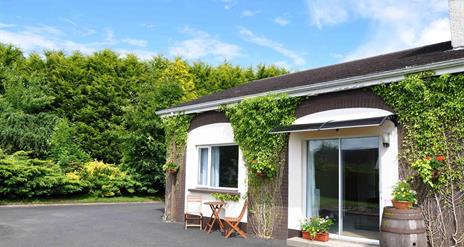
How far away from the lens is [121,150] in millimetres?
23016

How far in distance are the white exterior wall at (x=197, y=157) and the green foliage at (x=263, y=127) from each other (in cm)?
59

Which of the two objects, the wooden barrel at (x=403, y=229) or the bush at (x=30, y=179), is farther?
the bush at (x=30, y=179)

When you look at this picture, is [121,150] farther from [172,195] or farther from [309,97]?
[309,97]

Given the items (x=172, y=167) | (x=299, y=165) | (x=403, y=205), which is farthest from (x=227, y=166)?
(x=403, y=205)

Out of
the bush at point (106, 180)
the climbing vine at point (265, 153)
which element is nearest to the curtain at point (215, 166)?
the climbing vine at point (265, 153)

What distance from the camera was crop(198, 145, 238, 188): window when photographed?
11.8 m

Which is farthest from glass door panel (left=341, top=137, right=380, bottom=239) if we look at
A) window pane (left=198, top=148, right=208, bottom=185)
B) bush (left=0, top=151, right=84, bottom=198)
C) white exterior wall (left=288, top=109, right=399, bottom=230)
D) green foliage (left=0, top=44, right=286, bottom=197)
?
bush (left=0, top=151, right=84, bottom=198)

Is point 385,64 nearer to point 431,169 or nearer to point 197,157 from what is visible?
point 431,169

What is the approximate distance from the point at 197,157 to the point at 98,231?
3692mm

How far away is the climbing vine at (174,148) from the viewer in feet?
43.6

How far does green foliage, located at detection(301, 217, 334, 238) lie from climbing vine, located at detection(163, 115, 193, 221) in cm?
526

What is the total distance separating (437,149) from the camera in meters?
7.73

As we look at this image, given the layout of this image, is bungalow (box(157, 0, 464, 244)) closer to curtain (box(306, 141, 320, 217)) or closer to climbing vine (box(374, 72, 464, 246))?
curtain (box(306, 141, 320, 217))

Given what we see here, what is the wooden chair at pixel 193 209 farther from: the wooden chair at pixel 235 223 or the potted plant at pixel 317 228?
the potted plant at pixel 317 228
